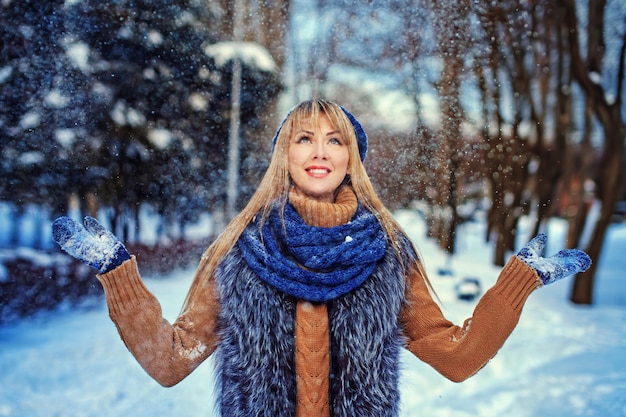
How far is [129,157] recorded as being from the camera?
2.72 m

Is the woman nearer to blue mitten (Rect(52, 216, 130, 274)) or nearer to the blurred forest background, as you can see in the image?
blue mitten (Rect(52, 216, 130, 274))

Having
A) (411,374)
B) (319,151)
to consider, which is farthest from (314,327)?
(411,374)

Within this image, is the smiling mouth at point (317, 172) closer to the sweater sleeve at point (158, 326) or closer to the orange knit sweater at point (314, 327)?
the orange knit sweater at point (314, 327)

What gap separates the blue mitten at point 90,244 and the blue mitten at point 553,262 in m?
0.96

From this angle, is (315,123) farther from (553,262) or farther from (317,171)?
(553,262)

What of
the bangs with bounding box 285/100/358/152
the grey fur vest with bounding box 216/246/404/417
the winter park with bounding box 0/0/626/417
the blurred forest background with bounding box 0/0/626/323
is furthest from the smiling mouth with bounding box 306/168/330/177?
the blurred forest background with bounding box 0/0/626/323

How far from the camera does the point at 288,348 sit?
1.09 m

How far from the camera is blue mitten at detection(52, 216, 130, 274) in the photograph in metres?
0.92

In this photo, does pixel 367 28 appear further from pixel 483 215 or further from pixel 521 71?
pixel 483 215

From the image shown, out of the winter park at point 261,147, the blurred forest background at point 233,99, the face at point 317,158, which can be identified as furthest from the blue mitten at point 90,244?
the blurred forest background at point 233,99

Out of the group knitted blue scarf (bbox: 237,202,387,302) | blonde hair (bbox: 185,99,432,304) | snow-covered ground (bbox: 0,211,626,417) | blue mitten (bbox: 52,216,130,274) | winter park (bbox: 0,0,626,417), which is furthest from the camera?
winter park (bbox: 0,0,626,417)

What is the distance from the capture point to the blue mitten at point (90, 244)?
92 cm

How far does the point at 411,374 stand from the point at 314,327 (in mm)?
1689

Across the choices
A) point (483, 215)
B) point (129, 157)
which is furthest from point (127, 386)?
point (483, 215)
